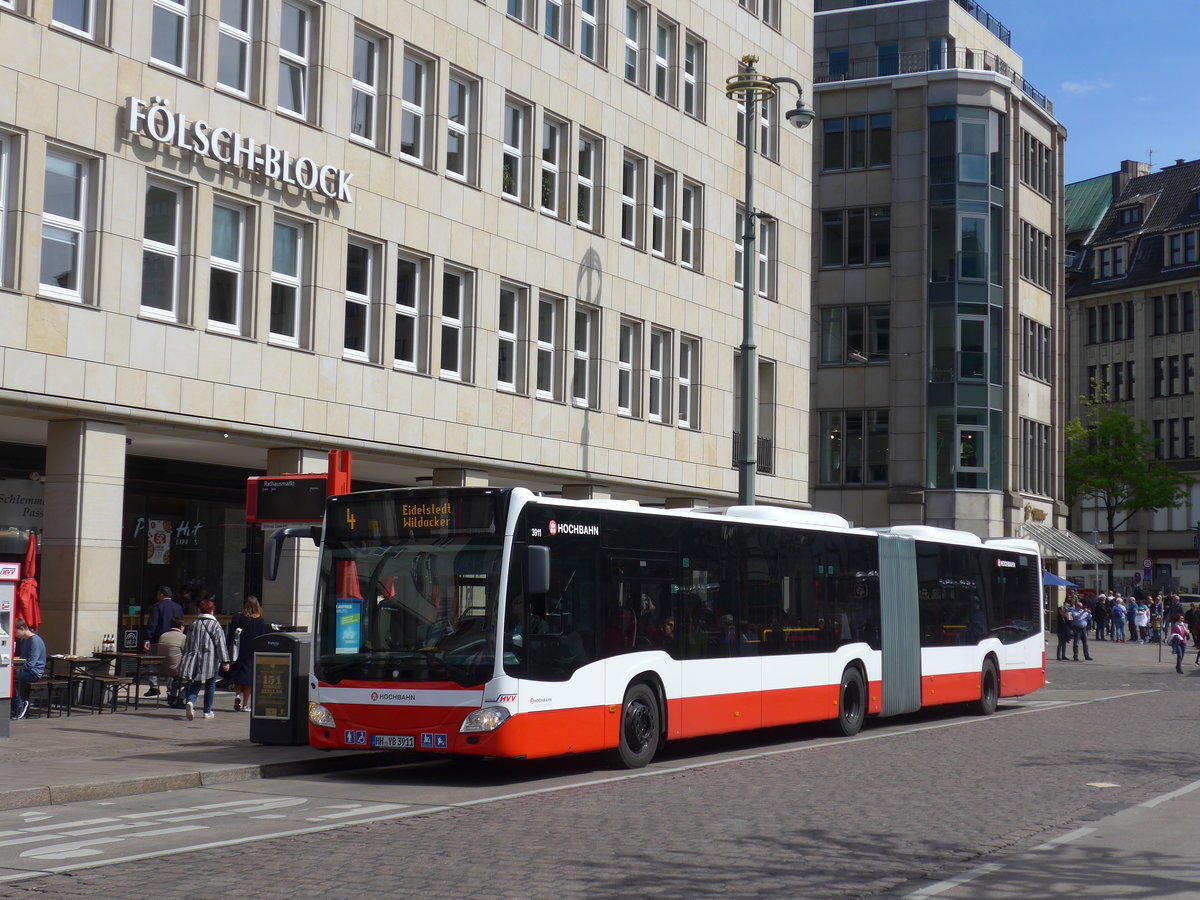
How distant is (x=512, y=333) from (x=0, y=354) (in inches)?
458

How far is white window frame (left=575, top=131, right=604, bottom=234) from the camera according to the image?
31922 mm

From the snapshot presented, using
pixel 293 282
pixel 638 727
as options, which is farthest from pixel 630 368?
pixel 638 727

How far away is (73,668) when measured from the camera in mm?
19969

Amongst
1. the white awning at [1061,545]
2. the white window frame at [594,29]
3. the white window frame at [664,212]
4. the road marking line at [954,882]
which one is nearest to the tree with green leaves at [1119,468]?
the white awning at [1061,545]

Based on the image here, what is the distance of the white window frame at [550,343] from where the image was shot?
31.0m

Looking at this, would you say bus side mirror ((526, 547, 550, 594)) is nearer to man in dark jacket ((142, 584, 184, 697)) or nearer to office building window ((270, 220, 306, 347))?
man in dark jacket ((142, 584, 184, 697))

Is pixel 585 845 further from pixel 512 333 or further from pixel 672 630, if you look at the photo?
pixel 512 333

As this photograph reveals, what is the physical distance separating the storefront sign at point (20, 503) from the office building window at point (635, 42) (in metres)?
15.4

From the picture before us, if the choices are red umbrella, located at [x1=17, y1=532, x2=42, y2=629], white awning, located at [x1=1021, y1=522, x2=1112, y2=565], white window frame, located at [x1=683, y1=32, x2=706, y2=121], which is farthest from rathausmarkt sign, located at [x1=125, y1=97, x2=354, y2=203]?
white awning, located at [x1=1021, y1=522, x2=1112, y2=565]

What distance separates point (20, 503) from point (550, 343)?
10.8m

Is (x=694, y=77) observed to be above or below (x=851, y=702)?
above

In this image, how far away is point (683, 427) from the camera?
35281 millimetres

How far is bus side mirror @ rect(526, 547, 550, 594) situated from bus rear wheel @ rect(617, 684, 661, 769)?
2119mm

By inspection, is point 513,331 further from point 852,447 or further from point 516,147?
point 852,447
